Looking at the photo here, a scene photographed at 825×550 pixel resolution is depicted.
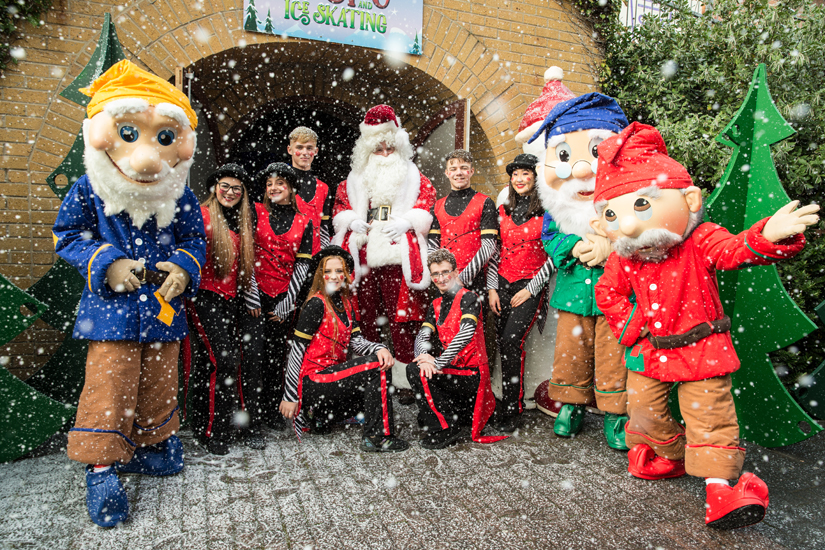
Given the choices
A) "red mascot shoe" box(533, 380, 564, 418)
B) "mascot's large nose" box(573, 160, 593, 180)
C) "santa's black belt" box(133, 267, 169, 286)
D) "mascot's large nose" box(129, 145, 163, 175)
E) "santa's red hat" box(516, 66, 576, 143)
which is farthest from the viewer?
"santa's red hat" box(516, 66, 576, 143)

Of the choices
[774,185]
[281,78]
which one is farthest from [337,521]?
[281,78]

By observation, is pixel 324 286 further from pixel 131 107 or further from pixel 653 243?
pixel 653 243

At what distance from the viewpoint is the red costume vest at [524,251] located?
3.91m

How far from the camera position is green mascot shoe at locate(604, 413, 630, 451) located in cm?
338

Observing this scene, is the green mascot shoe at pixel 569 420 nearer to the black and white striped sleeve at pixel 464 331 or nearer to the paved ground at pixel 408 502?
the paved ground at pixel 408 502

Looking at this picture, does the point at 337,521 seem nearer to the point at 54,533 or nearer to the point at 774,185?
the point at 54,533

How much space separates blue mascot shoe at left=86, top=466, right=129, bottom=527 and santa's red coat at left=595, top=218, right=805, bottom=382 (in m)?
2.65

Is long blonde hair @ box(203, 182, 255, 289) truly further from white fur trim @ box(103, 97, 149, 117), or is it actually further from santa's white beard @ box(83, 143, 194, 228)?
white fur trim @ box(103, 97, 149, 117)

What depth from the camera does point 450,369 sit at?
352 centimetres

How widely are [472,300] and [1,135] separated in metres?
3.83

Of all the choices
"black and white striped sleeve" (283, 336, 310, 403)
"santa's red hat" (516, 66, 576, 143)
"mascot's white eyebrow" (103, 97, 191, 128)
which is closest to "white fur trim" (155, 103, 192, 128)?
"mascot's white eyebrow" (103, 97, 191, 128)

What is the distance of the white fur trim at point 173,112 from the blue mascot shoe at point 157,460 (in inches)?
69.5

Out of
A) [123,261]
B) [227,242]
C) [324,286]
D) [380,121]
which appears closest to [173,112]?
[123,261]

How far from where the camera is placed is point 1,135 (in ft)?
13.3
